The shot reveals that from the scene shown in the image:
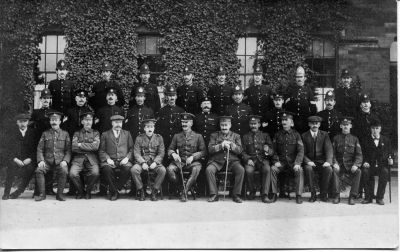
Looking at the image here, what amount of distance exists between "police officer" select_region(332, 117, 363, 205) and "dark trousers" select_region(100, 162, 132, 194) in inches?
107

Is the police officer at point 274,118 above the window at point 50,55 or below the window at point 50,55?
below

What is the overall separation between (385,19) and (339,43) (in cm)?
108

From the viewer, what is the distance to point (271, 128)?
7.27m

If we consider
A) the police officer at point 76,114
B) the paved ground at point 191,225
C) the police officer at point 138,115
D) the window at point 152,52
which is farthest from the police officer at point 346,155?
the window at point 152,52

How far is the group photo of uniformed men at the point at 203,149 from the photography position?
666 cm

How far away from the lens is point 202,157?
695 centimetres

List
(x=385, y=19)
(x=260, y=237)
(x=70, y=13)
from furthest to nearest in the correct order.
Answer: (x=70, y=13), (x=385, y=19), (x=260, y=237)

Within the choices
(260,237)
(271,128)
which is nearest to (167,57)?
(271,128)

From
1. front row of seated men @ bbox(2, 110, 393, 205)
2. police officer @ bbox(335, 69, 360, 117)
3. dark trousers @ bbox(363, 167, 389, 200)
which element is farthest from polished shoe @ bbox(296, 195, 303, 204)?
police officer @ bbox(335, 69, 360, 117)

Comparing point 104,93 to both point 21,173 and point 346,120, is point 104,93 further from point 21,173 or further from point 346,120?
point 346,120

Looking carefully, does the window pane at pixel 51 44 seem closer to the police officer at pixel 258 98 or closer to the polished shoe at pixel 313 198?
the police officer at pixel 258 98

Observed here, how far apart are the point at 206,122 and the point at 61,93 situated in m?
2.19

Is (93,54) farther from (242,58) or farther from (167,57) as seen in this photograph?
(242,58)

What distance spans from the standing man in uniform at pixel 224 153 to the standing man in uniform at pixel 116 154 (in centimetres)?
109
